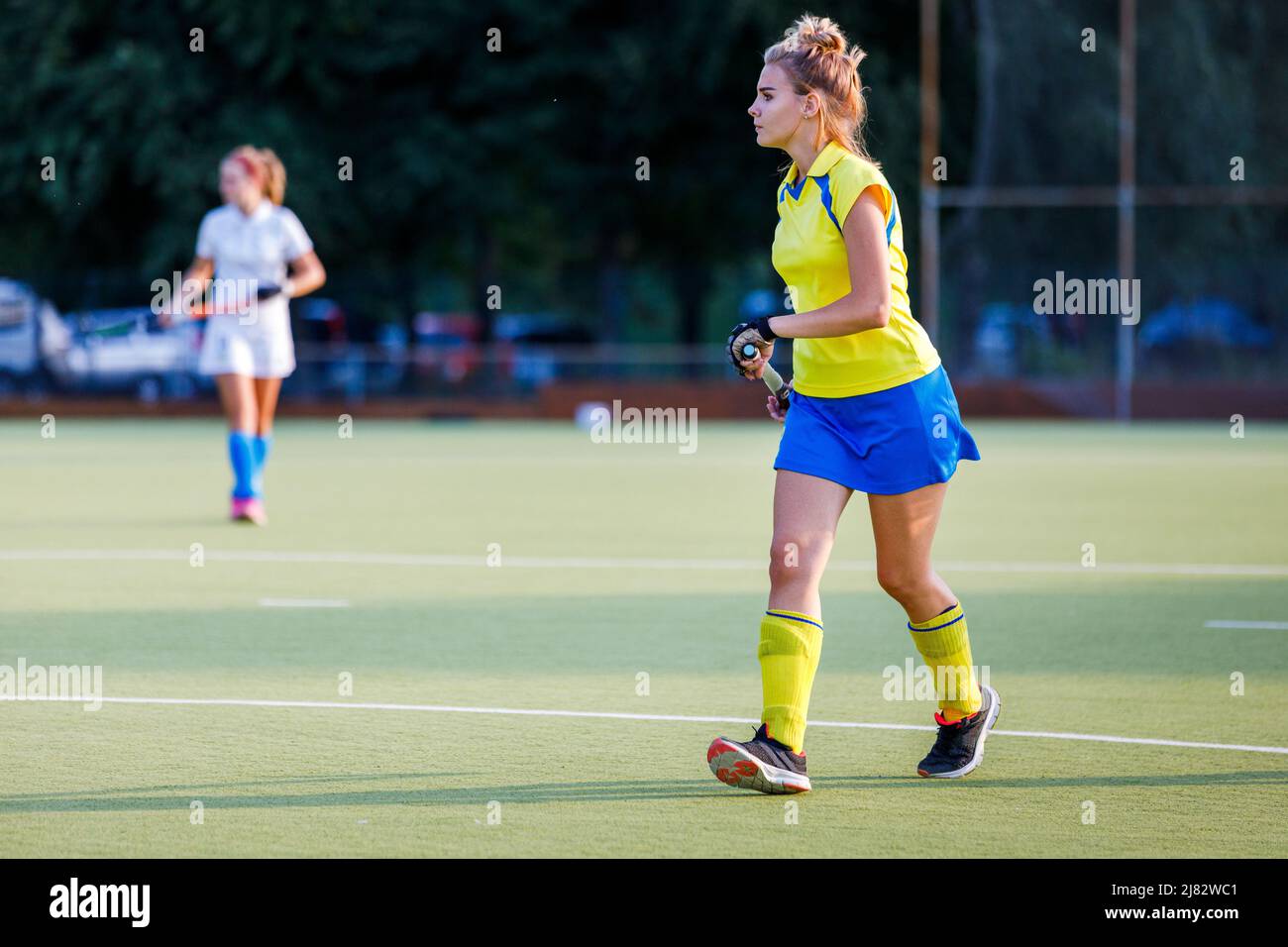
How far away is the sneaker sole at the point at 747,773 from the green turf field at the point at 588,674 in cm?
6

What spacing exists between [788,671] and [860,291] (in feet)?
3.40

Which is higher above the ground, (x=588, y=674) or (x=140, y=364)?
(x=140, y=364)

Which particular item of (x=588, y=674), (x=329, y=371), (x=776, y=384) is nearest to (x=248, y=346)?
(x=588, y=674)

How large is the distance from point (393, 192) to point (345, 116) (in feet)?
5.43

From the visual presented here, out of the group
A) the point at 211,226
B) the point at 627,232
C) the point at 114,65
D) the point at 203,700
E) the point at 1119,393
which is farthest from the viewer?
the point at 627,232

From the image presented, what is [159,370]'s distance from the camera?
32.9m

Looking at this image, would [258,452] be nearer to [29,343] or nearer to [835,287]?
[835,287]

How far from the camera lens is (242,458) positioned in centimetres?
1312

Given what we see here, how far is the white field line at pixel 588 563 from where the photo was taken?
1138 cm

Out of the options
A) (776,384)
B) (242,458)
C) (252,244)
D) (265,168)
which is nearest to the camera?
(776,384)

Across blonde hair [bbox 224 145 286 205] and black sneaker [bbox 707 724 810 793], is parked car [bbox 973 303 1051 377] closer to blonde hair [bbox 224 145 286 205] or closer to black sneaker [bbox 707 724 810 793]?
blonde hair [bbox 224 145 286 205]
